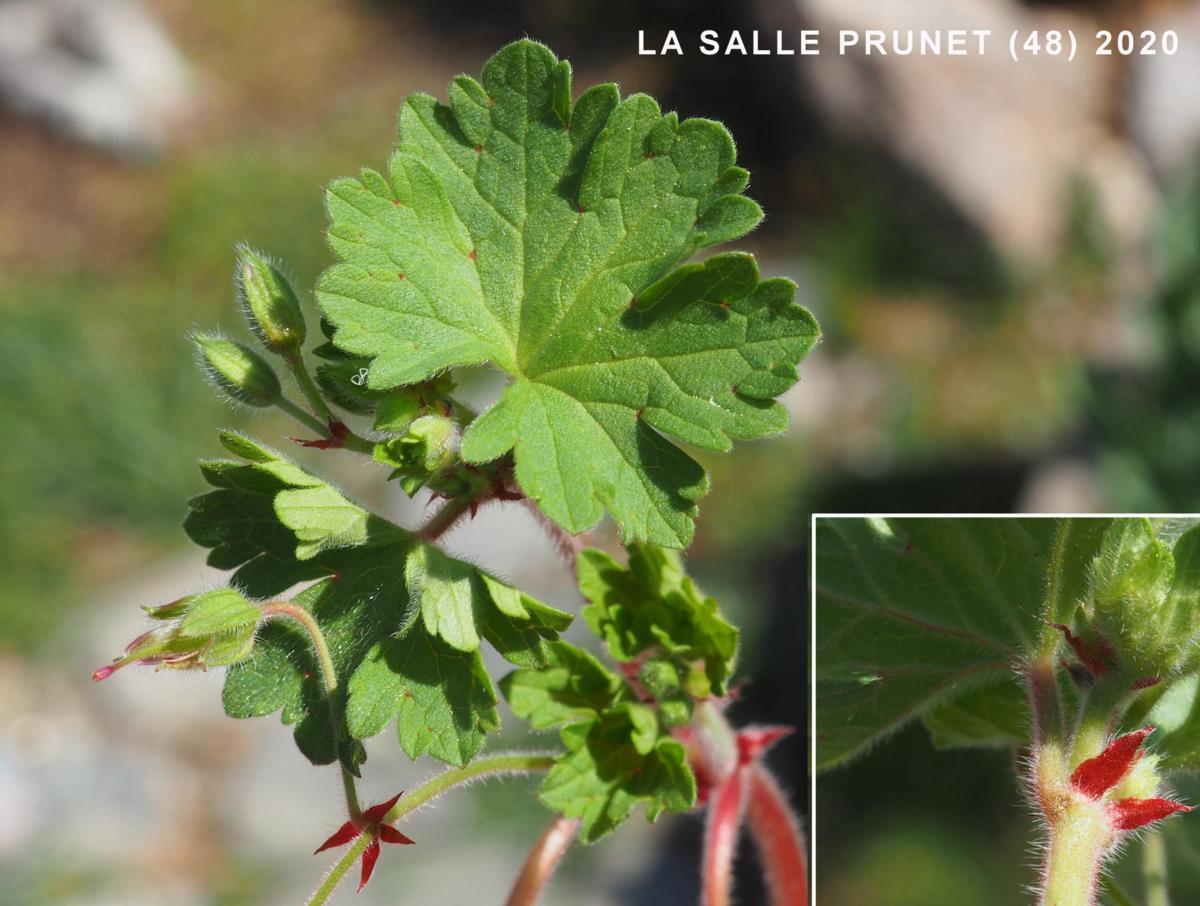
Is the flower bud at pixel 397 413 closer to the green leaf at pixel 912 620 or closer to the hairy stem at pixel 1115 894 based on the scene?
the green leaf at pixel 912 620

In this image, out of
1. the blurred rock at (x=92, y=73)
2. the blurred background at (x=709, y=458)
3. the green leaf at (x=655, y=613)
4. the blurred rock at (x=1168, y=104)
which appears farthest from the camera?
the blurred rock at (x=92, y=73)

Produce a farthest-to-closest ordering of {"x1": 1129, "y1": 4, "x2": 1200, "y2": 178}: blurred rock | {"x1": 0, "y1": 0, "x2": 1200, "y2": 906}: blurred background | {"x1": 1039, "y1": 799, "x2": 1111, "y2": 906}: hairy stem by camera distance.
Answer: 1. {"x1": 1129, "y1": 4, "x2": 1200, "y2": 178}: blurred rock
2. {"x1": 0, "y1": 0, "x2": 1200, "y2": 906}: blurred background
3. {"x1": 1039, "y1": 799, "x2": 1111, "y2": 906}: hairy stem

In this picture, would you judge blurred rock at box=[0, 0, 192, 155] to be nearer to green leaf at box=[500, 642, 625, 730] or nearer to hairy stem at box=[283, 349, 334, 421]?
hairy stem at box=[283, 349, 334, 421]

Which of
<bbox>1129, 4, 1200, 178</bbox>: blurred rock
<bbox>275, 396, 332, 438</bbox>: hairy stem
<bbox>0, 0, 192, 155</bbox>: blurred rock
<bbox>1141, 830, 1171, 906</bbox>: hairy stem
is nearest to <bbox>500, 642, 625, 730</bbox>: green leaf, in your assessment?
<bbox>275, 396, 332, 438</bbox>: hairy stem

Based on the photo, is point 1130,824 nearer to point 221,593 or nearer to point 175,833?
point 221,593

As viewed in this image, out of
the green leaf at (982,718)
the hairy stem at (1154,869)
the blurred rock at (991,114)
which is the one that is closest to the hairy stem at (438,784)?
the green leaf at (982,718)

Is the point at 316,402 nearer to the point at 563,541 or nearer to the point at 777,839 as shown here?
the point at 563,541

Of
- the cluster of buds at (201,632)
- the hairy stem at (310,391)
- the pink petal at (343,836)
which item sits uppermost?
the hairy stem at (310,391)
